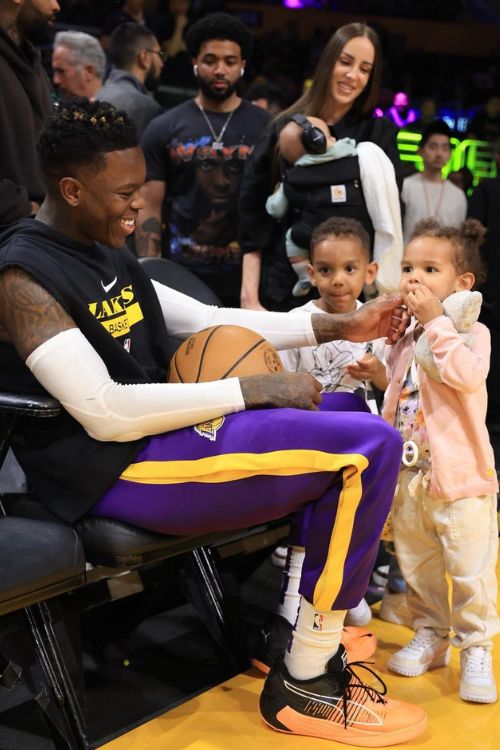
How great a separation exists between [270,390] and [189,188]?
2.21 metres

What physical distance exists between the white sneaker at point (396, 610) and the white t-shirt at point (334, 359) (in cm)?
59

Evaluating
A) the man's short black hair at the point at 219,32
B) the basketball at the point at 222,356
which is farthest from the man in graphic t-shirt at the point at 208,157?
the basketball at the point at 222,356

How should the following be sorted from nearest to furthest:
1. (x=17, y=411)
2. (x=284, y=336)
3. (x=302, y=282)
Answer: (x=17, y=411), (x=284, y=336), (x=302, y=282)

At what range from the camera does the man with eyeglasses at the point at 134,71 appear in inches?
193

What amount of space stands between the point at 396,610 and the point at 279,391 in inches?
44.5

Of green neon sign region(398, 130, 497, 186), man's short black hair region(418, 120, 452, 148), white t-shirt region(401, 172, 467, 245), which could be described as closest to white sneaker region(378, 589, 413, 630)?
white t-shirt region(401, 172, 467, 245)

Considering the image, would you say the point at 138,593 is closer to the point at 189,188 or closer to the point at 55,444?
the point at 55,444

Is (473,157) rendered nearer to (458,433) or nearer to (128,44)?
(128,44)

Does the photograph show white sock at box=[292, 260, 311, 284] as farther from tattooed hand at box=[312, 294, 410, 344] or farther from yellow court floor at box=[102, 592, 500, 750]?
yellow court floor at box=[102, 592, 500, 750]

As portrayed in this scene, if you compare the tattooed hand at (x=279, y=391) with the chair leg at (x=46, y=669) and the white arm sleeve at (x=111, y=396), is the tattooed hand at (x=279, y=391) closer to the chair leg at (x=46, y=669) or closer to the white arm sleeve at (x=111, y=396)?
the white arm sleeve at (x=111, y=396)

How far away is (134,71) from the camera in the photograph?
5.21m

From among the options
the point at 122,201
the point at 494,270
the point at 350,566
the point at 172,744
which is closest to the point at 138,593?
the point at 172,744

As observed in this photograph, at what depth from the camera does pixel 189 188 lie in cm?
452

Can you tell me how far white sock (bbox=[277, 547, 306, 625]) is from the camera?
2904mm
